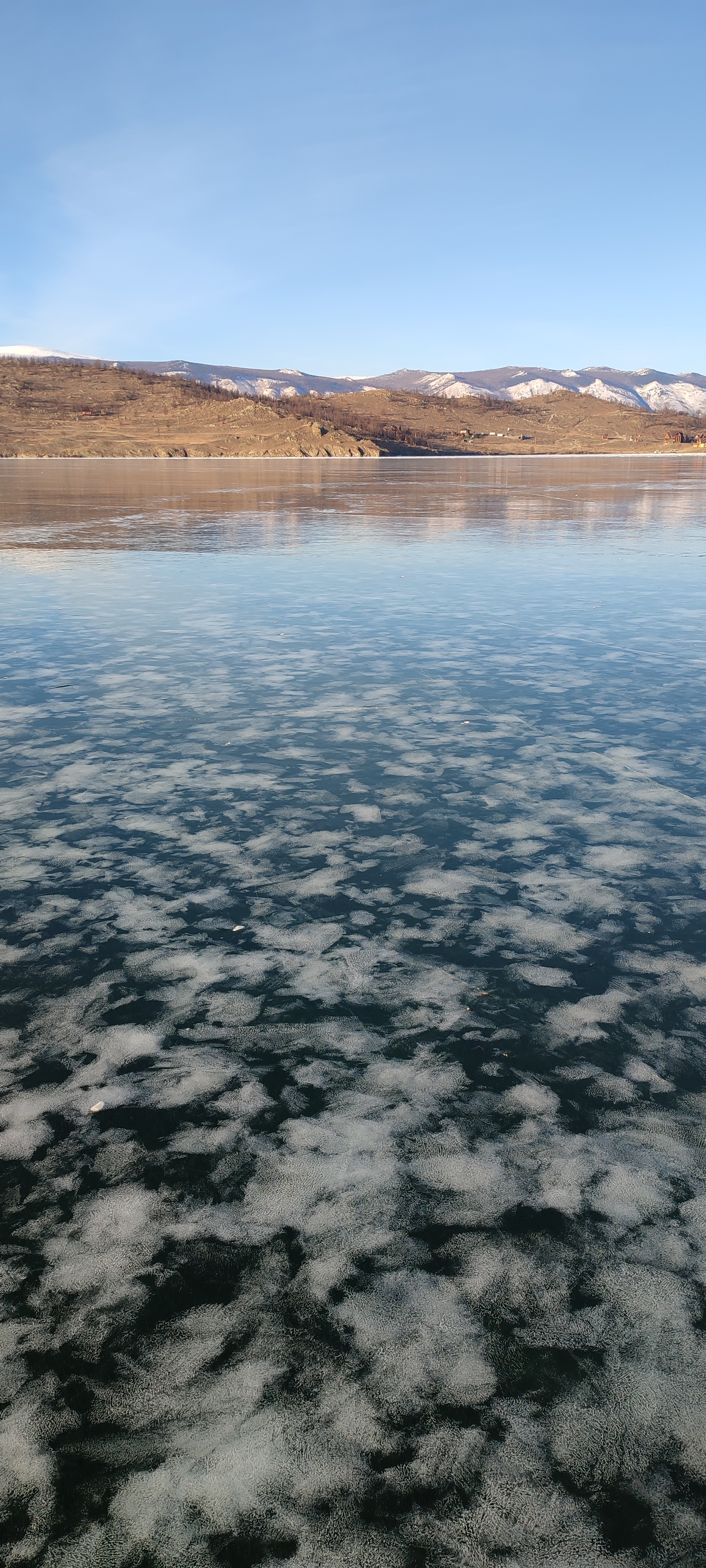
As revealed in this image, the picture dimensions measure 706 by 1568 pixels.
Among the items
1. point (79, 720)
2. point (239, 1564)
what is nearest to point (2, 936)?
point (239, 1564)

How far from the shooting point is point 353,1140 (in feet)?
8.38

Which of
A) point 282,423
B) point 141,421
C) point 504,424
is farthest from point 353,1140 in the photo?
point 504,424

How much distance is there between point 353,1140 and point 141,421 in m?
143

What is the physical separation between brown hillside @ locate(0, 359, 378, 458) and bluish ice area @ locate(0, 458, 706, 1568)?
10136 cm

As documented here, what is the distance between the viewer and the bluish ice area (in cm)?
169

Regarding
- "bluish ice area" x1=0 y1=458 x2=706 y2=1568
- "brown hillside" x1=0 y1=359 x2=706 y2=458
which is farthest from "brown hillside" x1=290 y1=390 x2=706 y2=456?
"bluish ice area" x1=0 y1=458 x2=706 y2=1568

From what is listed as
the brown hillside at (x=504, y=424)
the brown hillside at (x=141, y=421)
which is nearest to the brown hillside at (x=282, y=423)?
the brown hillside at (x=141, y=421)

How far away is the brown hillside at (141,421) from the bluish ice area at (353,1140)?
101357mm

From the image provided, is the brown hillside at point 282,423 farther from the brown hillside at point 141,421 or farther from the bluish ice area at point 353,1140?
the bluish ice area at point 353,1140

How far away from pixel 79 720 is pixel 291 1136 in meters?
4.79

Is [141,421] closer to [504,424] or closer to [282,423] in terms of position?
[282,423]

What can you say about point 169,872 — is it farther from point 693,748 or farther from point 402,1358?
point 693,748

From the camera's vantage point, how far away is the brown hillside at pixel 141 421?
4082 inches

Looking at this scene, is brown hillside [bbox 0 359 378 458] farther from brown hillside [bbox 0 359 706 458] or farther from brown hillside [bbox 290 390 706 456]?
brown hillside [bbox 290 390 706 456]
